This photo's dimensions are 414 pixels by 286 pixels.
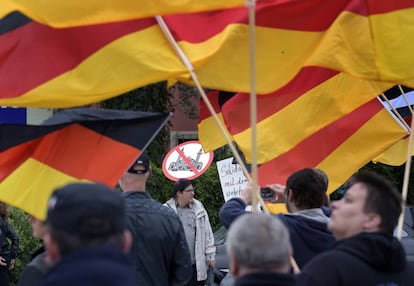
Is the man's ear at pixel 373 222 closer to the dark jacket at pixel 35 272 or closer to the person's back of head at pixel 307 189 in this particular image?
the person's back of head at pixel 307 189

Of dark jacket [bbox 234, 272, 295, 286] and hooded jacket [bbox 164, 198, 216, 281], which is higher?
dark jacket [bbox 234, 272, 295, 286]

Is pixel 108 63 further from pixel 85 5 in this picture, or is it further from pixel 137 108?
pixel 137 108

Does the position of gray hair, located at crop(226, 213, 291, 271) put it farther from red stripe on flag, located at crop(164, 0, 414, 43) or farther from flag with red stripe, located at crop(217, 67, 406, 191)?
flag with red stripe, located at crop(217, 67, 406, 191)

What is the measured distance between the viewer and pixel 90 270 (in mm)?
2320

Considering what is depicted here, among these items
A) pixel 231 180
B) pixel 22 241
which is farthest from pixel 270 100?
pixel 22 241

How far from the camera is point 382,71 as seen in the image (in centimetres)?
511

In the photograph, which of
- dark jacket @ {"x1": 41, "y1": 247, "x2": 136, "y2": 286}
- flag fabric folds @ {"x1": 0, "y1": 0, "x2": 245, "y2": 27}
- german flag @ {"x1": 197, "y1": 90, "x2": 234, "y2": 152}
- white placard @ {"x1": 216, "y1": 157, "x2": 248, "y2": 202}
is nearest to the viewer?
dark jacket @ {"x1": 41, "y1": 247, "x2": 136, "y2": 286}

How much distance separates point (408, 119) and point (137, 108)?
35.8 feet

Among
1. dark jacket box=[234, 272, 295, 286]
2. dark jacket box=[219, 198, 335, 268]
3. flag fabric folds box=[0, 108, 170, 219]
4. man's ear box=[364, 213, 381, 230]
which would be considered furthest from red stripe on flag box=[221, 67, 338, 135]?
dark jacket box=[234, 272, 295, 286]

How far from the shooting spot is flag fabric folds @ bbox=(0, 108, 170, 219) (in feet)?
15.6

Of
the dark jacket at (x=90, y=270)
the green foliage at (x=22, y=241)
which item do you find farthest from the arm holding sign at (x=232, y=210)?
the green foliage at (x=22, y=241)

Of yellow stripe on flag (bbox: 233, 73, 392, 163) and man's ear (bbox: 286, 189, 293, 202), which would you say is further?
yellow stripe on flag (bbox: 233, 73, 392, 163)

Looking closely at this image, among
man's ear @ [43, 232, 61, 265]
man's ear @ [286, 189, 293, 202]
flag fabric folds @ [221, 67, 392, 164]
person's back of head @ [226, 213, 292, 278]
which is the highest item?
flag fabric folds @ [221, 67, 392, 164]

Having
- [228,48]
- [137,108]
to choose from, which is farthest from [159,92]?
[228,48]
